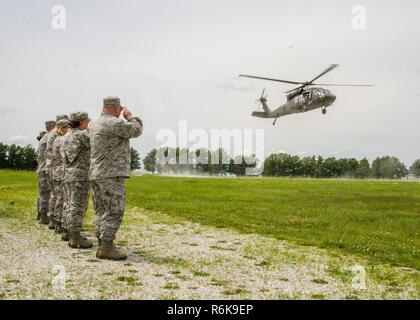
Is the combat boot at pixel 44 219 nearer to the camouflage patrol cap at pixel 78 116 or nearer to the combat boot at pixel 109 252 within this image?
the camouflage patrol cap at pixel 78 116

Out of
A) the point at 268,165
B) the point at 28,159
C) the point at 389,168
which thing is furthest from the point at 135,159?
the point at 389,168

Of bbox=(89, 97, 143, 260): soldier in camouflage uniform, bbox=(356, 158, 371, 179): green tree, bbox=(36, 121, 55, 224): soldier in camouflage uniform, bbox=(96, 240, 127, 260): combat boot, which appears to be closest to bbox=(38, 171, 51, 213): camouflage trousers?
bbox=(36, 121, 55, 224): soldier in camouflage uniform

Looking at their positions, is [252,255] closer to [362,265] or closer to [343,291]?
[362,265]

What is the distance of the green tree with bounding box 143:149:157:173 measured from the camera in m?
162

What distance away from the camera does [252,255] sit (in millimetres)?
10852

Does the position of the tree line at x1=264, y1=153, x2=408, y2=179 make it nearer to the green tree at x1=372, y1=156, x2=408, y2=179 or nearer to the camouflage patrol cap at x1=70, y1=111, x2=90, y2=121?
the green tree at x1=372, y1=156, x2=408, y2=179

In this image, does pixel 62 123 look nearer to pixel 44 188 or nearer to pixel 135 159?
pixel 44 188

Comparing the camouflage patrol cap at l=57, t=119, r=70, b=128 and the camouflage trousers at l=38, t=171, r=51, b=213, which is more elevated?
the camouflage patrol cap at l=57, t=119, r=70, b=128

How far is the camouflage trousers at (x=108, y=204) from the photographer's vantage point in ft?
32.0

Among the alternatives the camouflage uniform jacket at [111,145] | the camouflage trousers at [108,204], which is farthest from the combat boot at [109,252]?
the camouflage uniform jacket at [111,145]

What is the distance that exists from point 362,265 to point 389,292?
245 cm

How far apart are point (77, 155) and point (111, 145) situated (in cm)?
188

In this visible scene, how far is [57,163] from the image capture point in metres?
13.7
